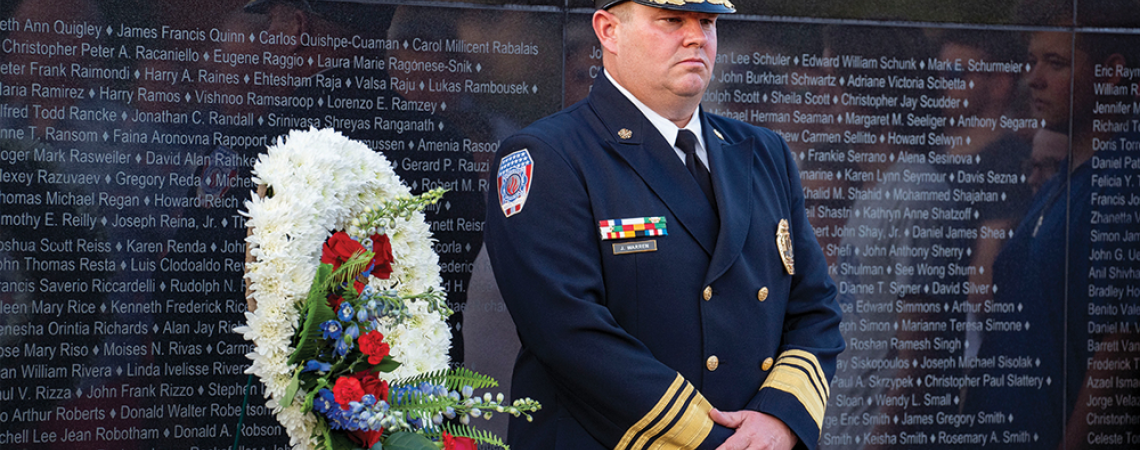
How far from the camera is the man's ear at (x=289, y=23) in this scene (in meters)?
3.60

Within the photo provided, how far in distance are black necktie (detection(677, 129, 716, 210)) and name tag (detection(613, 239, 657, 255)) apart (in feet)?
0.81

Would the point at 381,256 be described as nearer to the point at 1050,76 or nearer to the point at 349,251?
the point at 349,251

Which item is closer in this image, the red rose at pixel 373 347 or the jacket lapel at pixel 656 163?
the red rose at pixel 373 347

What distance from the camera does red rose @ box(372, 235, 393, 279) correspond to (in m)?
2.19

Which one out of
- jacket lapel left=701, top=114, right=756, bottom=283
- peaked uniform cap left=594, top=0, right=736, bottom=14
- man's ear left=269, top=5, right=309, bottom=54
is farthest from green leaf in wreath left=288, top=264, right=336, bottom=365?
man's ear left=269, top=5, right=309, bottom=54

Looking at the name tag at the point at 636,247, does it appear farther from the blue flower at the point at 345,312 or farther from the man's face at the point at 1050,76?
the man's face at the point at 1050,76

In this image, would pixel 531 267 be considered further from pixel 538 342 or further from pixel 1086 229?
pixel 1086 229

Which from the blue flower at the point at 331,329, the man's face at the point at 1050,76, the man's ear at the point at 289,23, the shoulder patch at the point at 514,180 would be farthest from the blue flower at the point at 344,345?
the man's face at the point at 1050,76

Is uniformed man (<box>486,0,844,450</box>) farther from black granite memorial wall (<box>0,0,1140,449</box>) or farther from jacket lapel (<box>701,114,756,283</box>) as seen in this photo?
black granite memorial wall (<box>0,0,1140,449</box>)

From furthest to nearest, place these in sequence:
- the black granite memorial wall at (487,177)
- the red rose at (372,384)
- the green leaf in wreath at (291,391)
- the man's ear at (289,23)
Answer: the man's ear at (289,23) < the black granite memorial wall at (487,177) < the red rose at (372,384) < the green leaf in wreath at (291,391)

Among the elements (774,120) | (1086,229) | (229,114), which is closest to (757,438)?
(774,120)

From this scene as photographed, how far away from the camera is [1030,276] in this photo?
164 inches

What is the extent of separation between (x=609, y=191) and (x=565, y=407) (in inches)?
21.0

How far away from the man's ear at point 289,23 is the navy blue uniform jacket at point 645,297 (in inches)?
58.2
